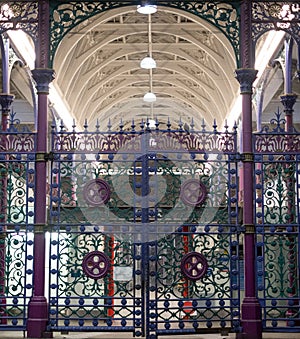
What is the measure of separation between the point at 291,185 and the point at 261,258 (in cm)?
129

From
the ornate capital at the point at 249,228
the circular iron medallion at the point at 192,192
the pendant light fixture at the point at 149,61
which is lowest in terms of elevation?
the ornate capital at the point at 249,228

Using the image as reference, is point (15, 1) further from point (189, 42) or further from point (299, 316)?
point (189, 42)

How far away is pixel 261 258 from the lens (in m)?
9.39

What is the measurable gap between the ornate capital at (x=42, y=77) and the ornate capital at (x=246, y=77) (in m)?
2.55

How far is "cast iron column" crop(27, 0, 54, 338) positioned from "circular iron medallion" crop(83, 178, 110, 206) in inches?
22.4

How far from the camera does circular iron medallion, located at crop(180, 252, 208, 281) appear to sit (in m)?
9.34

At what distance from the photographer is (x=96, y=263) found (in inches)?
369

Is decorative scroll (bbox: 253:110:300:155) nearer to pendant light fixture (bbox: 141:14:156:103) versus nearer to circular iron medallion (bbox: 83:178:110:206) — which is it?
circular iron medallion (bbox: 83:178:110:206)

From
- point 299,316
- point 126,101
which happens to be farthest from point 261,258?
point 126,101

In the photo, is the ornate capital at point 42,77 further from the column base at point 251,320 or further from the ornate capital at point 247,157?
the column base at point 251,320

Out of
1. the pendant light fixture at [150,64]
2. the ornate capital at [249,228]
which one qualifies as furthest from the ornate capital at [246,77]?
the pendant light fixture at [150,64]

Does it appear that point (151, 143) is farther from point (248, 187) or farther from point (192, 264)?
point (192, 264)

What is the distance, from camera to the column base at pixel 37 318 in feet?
29.8

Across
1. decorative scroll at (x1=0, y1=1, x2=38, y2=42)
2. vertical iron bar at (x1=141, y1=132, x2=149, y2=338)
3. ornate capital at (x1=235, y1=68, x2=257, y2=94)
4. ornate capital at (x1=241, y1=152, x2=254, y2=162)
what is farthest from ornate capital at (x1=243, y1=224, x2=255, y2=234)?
decorative scroll at (x1=0, y1=1, x2=38, y2=42)
